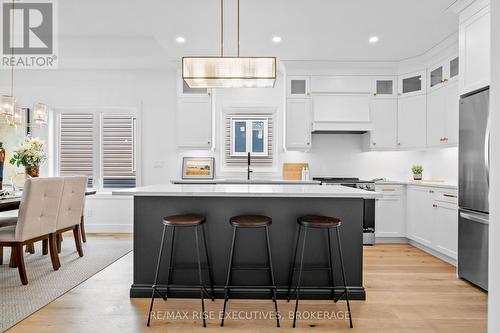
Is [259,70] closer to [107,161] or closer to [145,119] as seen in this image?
[145,119]

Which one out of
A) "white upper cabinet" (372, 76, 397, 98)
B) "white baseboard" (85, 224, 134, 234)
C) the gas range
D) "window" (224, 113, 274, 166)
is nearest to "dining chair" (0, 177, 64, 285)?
"white baseboard" (85, 224, 134, 234)

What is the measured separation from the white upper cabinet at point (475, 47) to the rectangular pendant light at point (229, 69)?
201 cm

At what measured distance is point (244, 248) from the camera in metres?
2.67

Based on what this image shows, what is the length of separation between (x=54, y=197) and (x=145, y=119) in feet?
7.84

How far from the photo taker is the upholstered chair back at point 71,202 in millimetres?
3588

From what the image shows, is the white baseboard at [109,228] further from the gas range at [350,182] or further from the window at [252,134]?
the gas range at [350,182]

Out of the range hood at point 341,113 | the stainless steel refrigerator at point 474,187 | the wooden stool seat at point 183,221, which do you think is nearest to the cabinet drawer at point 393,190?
the range hood at point 341,113

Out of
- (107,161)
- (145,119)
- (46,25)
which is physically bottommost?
(107,161)

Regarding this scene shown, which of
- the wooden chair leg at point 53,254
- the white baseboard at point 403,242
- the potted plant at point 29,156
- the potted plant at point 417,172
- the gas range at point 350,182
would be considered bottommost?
the white baseboard at point 403,242

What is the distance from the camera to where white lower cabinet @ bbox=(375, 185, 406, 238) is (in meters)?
4.63

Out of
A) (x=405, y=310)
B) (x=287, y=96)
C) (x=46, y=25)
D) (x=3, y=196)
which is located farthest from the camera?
(x=287, y=96)

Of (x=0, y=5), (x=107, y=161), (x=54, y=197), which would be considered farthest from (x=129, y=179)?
(x=0, y=5)

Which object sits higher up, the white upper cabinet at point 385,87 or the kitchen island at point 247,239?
the white upper cabinet at point 385,87

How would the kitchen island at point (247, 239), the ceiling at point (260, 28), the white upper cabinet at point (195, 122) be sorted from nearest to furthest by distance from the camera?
the kitchen island at point (247, 239) < the ceiling at point (260, 28) < the white upper cabinet at point (195, 122)
